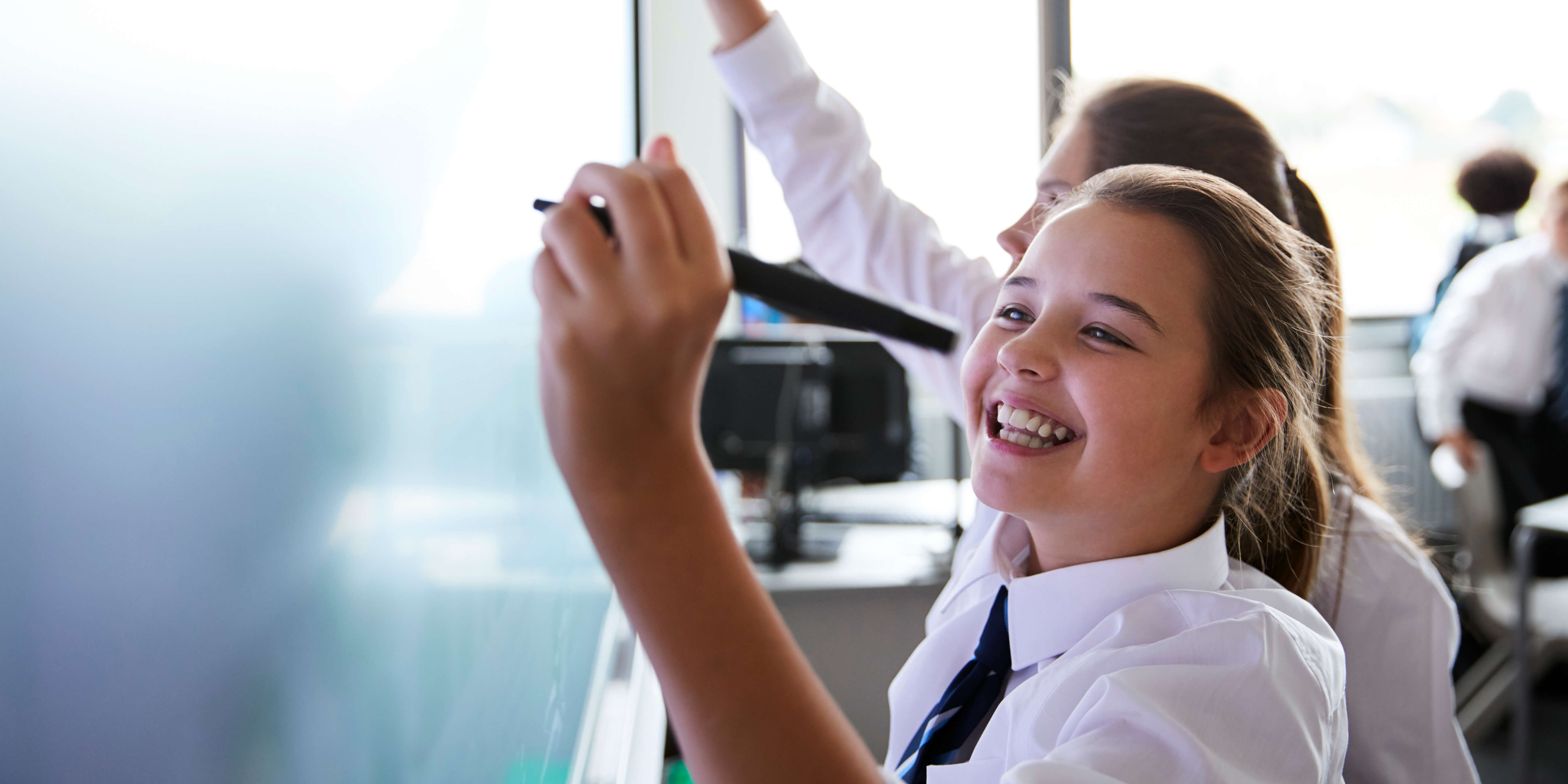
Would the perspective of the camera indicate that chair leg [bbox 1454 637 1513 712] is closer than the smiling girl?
No

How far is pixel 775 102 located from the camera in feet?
3.49

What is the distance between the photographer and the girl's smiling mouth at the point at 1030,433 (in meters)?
0.62

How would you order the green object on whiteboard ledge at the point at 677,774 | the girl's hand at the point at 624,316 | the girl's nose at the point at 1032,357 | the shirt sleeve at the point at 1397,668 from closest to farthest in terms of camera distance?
the girl's hand at the point at 624,316 → the girl's nose at the point at 1032,357 → the shirt sleeve at the point at 1397,668 → the green object on whiteboard ledge at the point at 677,774

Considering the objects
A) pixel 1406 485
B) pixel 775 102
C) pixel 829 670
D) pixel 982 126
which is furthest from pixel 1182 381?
pixel 1406 485

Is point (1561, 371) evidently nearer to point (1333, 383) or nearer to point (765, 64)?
point (1333, 383)

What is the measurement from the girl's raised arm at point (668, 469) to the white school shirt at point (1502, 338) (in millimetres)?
3229

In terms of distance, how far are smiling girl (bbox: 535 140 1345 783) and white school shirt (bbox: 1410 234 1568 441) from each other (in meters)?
2.58

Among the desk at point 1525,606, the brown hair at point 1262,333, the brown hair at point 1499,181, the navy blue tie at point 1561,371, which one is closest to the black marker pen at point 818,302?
the brown hair at point 1262,333

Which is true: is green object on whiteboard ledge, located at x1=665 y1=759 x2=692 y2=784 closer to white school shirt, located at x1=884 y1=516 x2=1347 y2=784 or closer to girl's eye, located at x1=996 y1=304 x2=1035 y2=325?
white school shirt, located at x1=884 y1=516 x2=1347 y2=784

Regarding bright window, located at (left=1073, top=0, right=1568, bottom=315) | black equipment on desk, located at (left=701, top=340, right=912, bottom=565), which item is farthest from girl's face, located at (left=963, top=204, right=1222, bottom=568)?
bright window, located at (left=1073, top=0, right=1568, bottom=315)

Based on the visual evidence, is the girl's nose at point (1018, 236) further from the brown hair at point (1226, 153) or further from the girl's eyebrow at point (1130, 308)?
the girl's eyebrow at point (1130, 308)

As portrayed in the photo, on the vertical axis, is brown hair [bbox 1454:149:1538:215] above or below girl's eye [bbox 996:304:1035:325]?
below

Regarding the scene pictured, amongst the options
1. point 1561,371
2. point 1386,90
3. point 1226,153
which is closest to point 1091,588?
point 1226,153

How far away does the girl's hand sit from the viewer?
246mm
